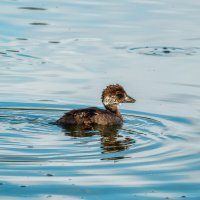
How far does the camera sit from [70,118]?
518 inches

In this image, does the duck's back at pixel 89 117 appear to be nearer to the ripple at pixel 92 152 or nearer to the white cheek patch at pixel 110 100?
the ripple at pixel 92 152

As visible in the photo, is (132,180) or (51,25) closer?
(132,180)

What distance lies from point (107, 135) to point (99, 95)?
2304 mm

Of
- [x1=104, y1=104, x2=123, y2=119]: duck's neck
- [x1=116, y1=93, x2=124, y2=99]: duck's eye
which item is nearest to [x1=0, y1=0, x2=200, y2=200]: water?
[x1=104, y1=104, x2=123, y2=119]: duck's neck

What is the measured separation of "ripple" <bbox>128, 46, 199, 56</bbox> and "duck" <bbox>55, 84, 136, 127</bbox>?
356 centimetres

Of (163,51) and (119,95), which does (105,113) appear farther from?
(163,51)

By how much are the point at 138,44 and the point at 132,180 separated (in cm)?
893

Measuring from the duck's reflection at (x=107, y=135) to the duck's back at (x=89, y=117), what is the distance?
92mm

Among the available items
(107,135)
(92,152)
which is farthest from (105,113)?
(92,152)

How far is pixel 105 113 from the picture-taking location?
1380 centimetres

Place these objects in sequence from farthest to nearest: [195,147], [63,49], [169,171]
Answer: [63,49] < [195,147] < [169,171]

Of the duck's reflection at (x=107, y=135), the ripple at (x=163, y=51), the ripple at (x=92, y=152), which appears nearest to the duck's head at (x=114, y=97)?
the ripple at (x=92, y=152)

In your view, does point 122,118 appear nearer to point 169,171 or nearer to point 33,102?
point 33,102

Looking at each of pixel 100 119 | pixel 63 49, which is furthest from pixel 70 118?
pixel 63 49
